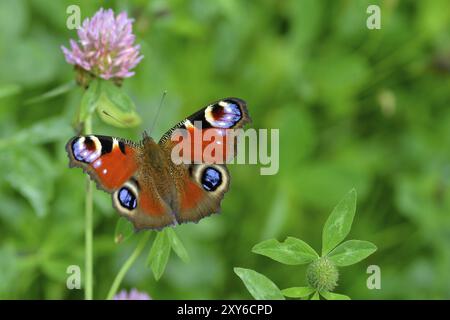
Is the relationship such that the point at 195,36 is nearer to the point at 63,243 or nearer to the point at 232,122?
the point at 63,243

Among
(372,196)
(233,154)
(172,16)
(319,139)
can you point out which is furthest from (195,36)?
(233,154)

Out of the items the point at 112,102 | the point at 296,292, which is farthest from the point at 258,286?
the point at 112,102

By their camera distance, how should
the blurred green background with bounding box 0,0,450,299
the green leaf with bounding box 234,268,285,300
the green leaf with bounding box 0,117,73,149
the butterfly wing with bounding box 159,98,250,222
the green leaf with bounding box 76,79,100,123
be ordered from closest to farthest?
the green leaf with bounding box 234,268,285,300 < the butterfly wing with bounding box 159,98,250,222 < the green leaf with bounding box 76,79,100,123 < the green leaf with bounding box 0,117,73,149 < the blurred green background with bounding box 0,0,450,299

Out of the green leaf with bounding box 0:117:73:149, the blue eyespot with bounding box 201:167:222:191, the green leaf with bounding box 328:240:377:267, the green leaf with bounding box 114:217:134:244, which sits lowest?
the green leaf with bounding box 328:240:377:267

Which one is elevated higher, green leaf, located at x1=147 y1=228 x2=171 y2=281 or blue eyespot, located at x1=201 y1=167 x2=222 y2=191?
blue eyespot, located at x1=201 y1=167 x2=222 y2=191

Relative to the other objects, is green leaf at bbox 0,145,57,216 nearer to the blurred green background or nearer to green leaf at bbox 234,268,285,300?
the blurred green background

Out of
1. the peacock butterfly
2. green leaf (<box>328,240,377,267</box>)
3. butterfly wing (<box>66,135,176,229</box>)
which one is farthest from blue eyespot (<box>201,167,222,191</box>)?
green leaf (<box>328,240,377,267</box>)
